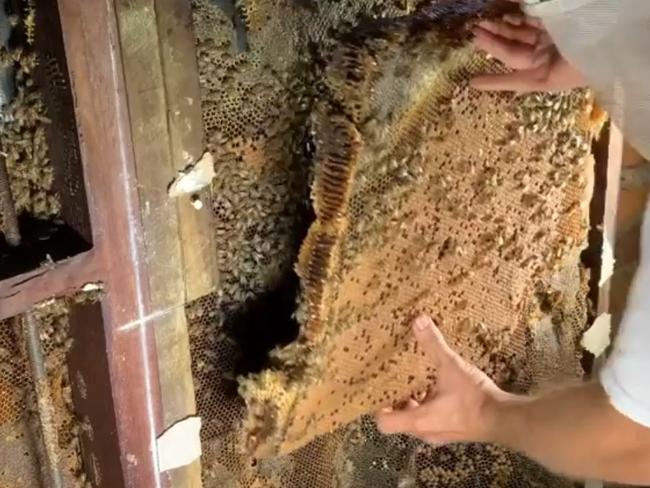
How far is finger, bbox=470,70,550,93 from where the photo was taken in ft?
3.84

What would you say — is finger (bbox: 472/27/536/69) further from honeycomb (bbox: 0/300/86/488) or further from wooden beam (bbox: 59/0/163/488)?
honeycomb (bbox: 0/300/86/488)

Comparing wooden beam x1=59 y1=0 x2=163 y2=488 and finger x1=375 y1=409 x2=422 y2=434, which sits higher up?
wooden beam x1=59 y1=0 x2=163 y2=488

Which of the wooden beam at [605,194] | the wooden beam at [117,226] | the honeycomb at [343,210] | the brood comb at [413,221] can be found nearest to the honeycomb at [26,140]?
the wooden beam at [117,226]

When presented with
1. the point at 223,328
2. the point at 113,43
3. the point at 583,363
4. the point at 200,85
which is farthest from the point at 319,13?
the point at 583,363

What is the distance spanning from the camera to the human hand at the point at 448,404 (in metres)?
1.15

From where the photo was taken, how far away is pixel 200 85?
3.40ft

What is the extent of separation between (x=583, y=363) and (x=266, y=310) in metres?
0.64

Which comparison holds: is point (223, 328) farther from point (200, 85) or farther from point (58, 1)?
point (58, 1)

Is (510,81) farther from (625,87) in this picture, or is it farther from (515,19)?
(625,87)

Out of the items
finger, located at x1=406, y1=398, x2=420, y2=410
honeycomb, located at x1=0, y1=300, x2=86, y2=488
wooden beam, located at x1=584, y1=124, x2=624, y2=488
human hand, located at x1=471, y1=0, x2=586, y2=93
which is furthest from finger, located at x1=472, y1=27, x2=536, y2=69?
honeycomb, located at x1=0, y1=300, x2=86, y2=488

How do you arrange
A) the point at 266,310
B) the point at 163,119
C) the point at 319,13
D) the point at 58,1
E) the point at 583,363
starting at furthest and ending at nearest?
the point at 583,363, the point at 266,310, the point at 319,13, the point at 163,119, the point at 58,1

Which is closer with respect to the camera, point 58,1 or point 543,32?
point 58,1

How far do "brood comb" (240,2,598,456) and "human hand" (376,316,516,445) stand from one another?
1.0 inches

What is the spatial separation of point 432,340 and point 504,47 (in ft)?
1.22
